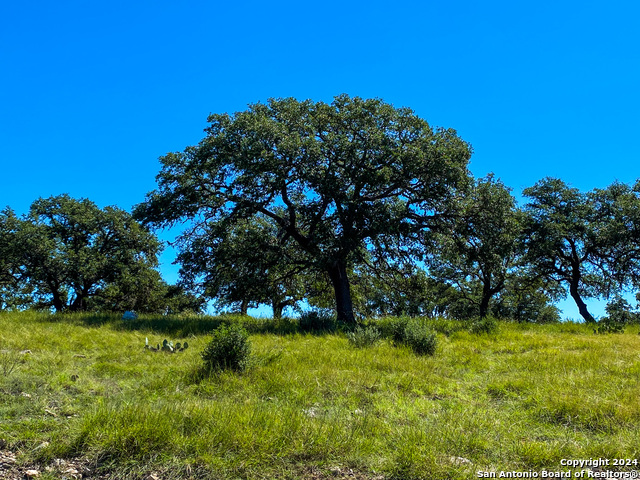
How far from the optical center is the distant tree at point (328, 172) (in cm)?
1369

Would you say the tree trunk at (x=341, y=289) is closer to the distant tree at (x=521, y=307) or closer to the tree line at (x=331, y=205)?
the tree line at (x=331, y=205)

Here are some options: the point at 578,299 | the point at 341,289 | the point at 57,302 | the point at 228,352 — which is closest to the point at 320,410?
the point at 228,352

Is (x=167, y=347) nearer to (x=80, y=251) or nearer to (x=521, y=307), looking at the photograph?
(x=80, y=251)

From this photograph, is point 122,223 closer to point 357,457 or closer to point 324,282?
point 324,282

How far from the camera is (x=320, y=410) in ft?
17.3

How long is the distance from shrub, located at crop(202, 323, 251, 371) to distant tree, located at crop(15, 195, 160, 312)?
23266 millimetres

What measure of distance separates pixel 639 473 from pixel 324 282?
17.0 metres

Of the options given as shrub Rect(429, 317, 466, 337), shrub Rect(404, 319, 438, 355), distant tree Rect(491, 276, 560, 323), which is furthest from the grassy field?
distant tree Rect(491, 276, 560, 323)

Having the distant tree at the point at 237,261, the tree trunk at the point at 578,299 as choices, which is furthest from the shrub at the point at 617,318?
the distant tree at the point at 237,261

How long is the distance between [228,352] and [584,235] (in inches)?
970

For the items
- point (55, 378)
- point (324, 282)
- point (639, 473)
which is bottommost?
point (639, 473)

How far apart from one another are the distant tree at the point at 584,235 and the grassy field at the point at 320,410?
631 inches

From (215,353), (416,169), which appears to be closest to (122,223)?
(416,169)

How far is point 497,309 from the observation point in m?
37.3
